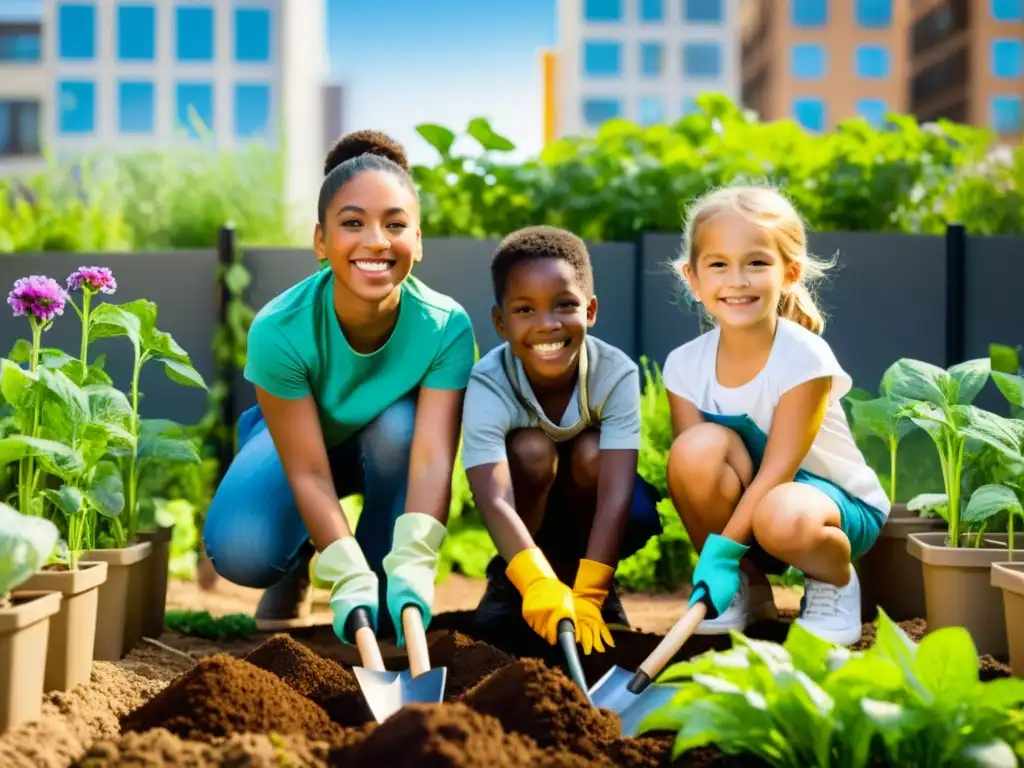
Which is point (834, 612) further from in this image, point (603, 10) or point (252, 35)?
point (603, 10)

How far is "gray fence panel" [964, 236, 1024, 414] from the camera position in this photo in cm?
434

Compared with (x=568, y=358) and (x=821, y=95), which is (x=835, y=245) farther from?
(x=821, y=95)

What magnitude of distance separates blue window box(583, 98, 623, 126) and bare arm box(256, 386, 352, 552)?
58.5 m

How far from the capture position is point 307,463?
240cm

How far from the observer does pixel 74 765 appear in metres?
1.57

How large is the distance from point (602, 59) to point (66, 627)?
61.7m

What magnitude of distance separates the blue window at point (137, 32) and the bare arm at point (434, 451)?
55.7 meters

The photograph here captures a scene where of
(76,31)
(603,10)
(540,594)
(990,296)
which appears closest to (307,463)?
(540,594)

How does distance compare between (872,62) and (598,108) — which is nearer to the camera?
(598,108)

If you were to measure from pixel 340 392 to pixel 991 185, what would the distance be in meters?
3.36

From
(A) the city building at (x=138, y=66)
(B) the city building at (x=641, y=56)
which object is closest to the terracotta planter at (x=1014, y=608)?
(A) the city building at (x=138, y=66)

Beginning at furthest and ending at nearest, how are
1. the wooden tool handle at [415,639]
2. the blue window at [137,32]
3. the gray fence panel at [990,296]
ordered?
1. the blue window at [137,32]
2. the gray fence panel at [990,296]
3. the wooden tool handle at [415,639]

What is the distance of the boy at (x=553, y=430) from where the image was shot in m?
2.35

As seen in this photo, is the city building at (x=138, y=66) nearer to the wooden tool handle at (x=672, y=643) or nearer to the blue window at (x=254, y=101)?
the blue window at (x=254, y=101)
